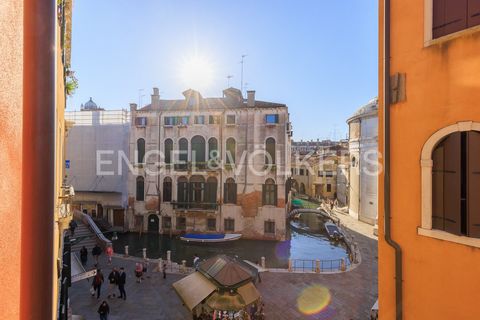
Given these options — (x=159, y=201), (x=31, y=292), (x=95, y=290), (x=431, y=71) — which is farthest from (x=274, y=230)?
(x=31, y=292)

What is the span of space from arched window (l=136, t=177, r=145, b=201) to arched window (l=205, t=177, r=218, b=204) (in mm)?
5951

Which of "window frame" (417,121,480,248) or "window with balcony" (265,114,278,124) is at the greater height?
"window with balcony" (265,114,278,124)

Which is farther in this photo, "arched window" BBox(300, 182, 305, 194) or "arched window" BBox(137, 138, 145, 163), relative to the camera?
"arched window" BBox(300, 182, 305, 194)

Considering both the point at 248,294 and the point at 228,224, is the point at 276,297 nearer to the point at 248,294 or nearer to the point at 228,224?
the point at 248,294

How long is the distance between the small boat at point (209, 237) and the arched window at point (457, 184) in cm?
1959

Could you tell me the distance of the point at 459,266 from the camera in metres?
4.32

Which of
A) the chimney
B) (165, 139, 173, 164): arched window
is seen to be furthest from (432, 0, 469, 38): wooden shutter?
(165, 139, 173, 164): arched window

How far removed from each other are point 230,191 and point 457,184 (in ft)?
68.8

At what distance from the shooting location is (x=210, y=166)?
81.6 ft

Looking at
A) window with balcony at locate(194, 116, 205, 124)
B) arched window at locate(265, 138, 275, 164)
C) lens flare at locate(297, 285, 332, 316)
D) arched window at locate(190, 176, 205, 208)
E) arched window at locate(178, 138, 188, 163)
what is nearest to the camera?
lens flare at locate(297, 285, 332, 316)

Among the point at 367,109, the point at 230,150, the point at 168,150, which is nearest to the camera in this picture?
the point at 230,150

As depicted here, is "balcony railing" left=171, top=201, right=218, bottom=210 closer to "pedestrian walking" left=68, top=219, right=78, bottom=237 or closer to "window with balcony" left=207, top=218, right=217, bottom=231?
"window with balcony" left=207, top=218, right=217, bottom=231

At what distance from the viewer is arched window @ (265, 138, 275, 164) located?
24.0 metres

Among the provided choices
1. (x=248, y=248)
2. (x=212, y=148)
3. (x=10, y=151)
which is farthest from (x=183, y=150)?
(x=10, y=151)
